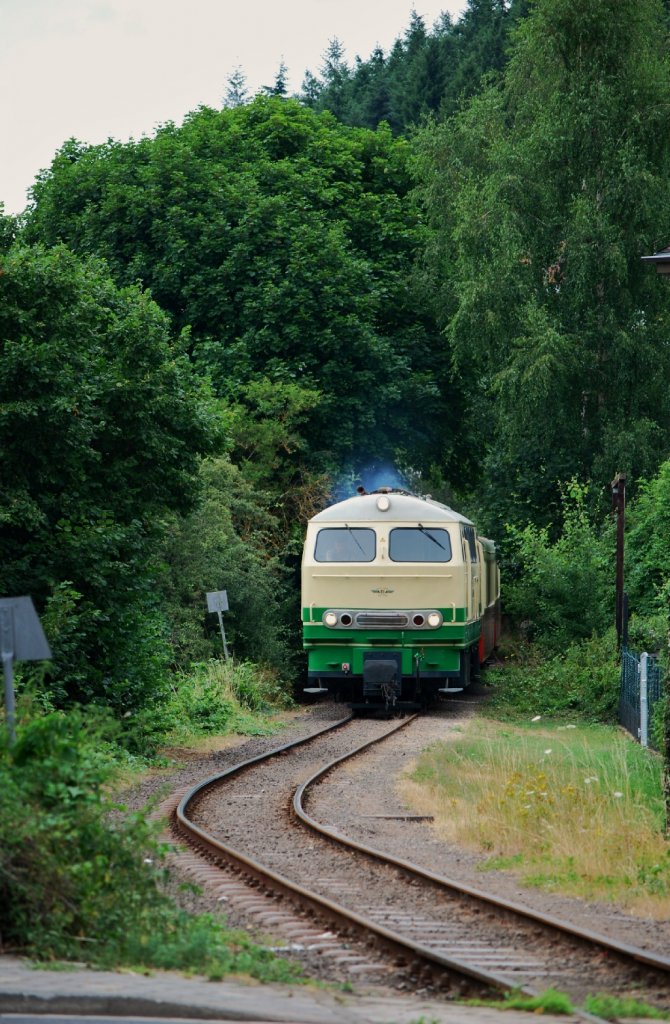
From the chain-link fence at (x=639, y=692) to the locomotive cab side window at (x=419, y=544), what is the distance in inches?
140

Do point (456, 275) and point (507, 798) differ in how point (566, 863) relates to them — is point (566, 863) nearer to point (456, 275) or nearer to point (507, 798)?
point (507, 798)

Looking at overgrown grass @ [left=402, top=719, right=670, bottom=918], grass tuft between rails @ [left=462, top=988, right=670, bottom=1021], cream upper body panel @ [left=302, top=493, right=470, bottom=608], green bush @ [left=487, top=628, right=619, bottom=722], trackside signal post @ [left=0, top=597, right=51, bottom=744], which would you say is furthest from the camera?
green bush @ [left=487, top=628, right=619, bottom=722]

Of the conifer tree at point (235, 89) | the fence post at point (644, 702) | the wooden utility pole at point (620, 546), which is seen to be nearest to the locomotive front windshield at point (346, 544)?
the wooden utility pole at point (620, 546)

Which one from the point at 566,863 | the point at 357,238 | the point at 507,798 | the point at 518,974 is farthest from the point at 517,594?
the point at 518,974

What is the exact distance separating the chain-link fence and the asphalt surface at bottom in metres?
13.1

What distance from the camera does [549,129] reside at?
101ft

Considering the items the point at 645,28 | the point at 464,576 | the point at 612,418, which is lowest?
the point at 464,576

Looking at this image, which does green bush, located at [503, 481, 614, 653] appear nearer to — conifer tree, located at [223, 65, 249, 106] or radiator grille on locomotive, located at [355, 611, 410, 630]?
radiator grille on locomotive, located at [355, 611, 410, 630]

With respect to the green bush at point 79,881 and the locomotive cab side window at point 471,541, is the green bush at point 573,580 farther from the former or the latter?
Answer: the green bush at point 79,881

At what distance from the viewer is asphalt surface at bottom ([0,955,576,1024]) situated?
6023 mm

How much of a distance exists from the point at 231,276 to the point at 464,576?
14.2 m

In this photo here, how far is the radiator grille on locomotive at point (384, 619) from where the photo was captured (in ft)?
78.4

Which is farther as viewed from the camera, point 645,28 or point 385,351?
point 385,351

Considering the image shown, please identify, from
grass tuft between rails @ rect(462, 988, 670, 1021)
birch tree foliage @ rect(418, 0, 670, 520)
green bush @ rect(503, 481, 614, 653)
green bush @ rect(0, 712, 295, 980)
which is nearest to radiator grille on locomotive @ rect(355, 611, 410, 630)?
green bush @ rect(503, 481, 614, 653)
